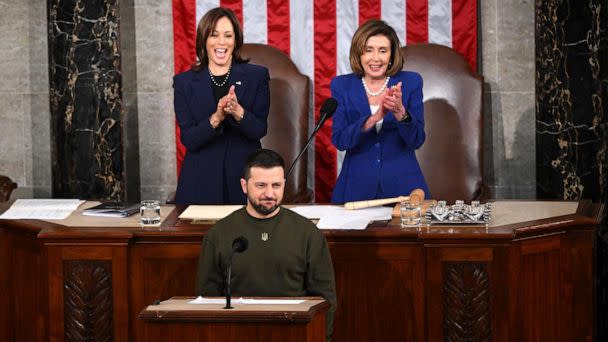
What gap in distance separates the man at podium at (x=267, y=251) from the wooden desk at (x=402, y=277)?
2.37ft

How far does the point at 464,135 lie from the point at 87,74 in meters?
2.60

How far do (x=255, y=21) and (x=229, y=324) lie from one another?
4464 mm

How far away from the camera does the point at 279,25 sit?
851cm

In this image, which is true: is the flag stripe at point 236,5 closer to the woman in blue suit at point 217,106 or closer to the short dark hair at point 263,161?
the woman in blue suit at point 217,106

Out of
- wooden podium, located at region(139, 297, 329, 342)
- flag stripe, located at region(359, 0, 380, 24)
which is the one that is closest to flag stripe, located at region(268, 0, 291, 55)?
flag stripe, located at region(359, 0, 380, 24)

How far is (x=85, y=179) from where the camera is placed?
27.5 ft

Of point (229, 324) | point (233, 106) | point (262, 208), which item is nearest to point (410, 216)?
point (262, 208)

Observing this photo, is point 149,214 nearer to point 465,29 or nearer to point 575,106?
point 575,106

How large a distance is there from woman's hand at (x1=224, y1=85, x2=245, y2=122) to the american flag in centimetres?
211

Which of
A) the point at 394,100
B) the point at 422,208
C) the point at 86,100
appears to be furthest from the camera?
the point at 86,100

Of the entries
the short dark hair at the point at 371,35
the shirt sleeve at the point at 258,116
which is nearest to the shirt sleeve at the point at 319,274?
the shirt sleeve at the point at 258,116

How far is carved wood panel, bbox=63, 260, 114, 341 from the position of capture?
587 cm

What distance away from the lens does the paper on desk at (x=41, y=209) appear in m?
6.40

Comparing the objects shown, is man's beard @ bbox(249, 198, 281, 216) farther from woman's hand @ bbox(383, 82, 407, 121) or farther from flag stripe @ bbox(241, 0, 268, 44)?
flag stripe @ bbox(241, 0, 268, 44)
